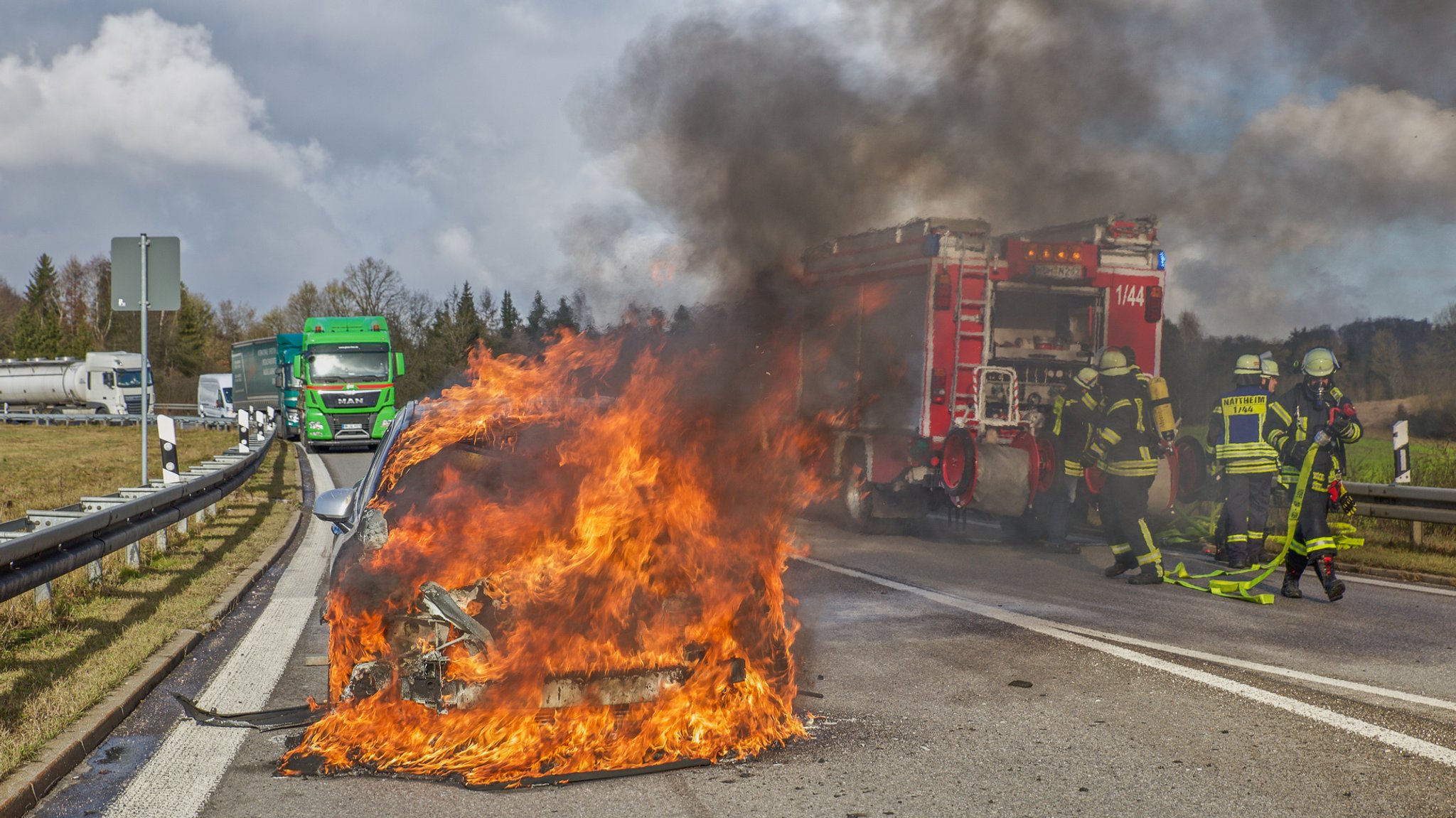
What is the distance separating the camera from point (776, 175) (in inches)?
336

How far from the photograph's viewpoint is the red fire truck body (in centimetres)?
1193

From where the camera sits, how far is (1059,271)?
1237 centimetres

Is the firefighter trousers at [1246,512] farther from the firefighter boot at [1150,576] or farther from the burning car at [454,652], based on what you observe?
the burning car at [454,652]

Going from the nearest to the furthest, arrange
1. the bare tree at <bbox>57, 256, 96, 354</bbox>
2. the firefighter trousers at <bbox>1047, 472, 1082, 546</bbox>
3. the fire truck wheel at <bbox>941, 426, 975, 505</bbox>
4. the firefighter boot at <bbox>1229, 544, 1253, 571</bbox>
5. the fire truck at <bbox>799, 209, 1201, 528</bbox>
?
the firefighter boot at <bbox>1229, 544, 1253, 571</bbox> → the firefighter trousers at <bbox>1047, 472, 1082, 546</bbox> → the fire truck wheel at <bbox>941, 426, 975, 505</bbox> → the fire truck at <bbox>799, 209, 1201, 528</bbox> → the bare tree at <bbox>57, 256, 96, 354</bbox>

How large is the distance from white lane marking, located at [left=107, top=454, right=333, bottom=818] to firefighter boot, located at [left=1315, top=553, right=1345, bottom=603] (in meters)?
7.25

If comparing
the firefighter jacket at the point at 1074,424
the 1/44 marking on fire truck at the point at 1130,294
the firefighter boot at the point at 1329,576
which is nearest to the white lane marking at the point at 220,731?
the firefighter jacket at the point at 1074,424

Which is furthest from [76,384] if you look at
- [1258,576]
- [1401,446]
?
→ [1258,576]

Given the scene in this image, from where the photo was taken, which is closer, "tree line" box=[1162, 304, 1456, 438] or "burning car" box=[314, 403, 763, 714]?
"burning car" box=[314, 403, 763, 714]

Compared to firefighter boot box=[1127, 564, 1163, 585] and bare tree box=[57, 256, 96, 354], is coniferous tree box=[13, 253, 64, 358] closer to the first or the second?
bare tree box=[57, 256, 96, 354]

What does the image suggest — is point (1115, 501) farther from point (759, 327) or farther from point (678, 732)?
point (678, 732)

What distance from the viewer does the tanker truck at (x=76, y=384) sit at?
2023 inches

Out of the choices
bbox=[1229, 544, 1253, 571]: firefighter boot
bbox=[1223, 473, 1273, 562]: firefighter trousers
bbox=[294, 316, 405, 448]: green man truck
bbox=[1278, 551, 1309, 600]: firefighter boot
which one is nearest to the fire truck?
bbox=[1223, 473, 1273, 562]: firefighter trousers

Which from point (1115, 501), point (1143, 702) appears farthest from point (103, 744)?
point (1115, 501)

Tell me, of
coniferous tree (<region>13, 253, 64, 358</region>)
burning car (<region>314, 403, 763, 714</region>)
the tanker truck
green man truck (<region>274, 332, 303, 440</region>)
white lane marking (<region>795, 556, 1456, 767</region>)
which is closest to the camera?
burning car (<region>314, 403, 763, 714</region>)
